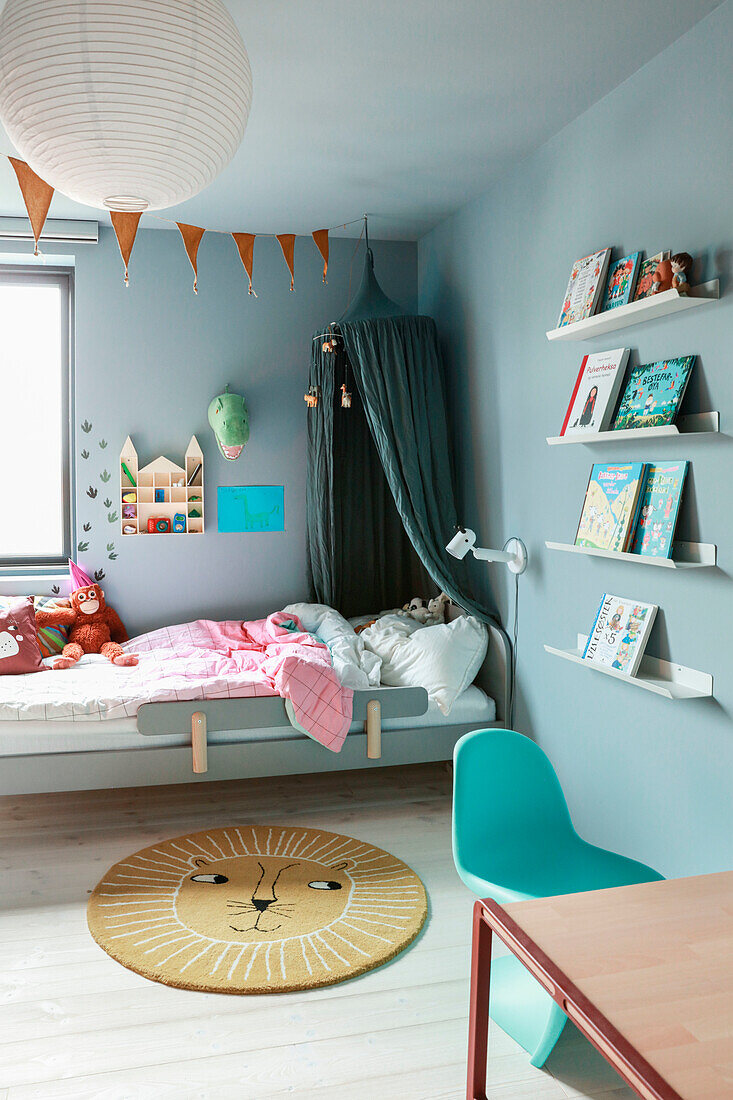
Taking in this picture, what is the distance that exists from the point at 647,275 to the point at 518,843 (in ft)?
5.30

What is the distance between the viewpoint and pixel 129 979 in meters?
2.26

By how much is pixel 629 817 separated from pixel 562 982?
1.45m

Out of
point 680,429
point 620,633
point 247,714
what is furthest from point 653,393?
point 247,714

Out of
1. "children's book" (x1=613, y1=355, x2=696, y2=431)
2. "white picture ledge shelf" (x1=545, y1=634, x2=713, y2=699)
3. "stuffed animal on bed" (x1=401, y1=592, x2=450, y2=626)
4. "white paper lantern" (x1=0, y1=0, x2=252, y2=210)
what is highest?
"white paper lantern" (x1=0, y1=0, x2=252, y2=210)

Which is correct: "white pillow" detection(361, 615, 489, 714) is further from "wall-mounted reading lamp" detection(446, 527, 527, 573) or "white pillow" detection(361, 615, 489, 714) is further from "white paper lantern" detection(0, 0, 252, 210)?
"white paper lantern" detection(0, 0, 252, 210)

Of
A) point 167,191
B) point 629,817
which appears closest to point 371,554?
point 629,817

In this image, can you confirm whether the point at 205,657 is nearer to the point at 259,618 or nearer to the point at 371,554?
the point at 259,618

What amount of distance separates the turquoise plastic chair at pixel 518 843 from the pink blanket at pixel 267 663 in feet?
3.76

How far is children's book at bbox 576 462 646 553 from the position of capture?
7.92 ft

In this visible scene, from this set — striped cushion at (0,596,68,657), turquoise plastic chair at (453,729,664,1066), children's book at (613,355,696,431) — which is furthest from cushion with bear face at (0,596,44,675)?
children's book at (613,355,696,431)

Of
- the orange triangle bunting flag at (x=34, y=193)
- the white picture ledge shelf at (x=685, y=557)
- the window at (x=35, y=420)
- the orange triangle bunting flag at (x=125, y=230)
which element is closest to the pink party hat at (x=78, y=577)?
the window at (x=35, y=420)

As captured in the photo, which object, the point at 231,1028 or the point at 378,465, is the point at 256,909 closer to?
the point at 231,1028

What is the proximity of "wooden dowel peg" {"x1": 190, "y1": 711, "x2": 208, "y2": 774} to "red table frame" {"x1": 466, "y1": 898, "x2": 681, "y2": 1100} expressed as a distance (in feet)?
5.86

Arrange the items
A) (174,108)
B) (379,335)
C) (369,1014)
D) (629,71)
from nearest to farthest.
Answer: (174,108), (369,1014), (629,71), (379,335)
